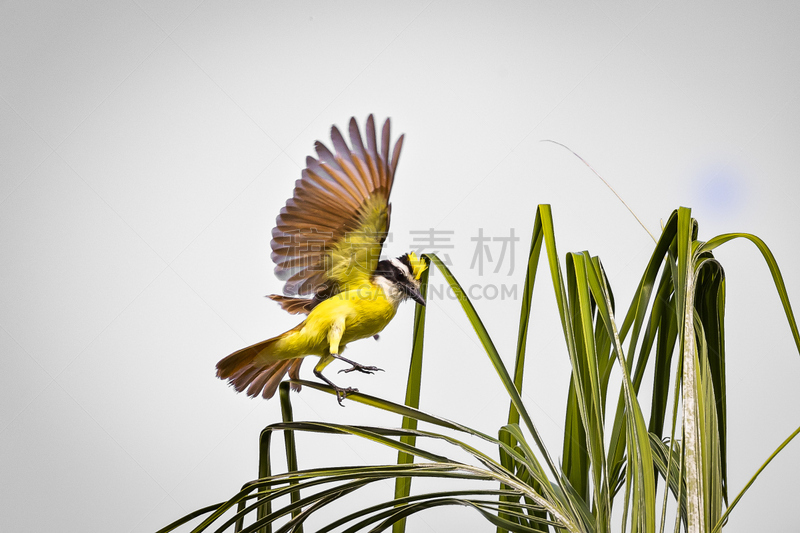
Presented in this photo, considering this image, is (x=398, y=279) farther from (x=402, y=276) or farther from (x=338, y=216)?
(x=338, y=216)

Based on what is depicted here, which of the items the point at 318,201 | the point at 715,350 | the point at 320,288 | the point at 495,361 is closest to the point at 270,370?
the point at 320,288

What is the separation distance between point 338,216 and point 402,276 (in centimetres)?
13

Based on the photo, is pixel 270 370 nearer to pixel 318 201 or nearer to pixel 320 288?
pixel 320 288

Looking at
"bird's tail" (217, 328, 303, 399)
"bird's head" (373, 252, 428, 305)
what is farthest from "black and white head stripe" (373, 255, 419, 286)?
"bird's tail" (217, 328, 303, 399)

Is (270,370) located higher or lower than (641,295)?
lower

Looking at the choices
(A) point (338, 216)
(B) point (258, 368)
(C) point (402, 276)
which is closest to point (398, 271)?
(C) point (402, 276)

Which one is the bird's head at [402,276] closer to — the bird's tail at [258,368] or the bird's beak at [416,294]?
the bird's beak at [416,294]

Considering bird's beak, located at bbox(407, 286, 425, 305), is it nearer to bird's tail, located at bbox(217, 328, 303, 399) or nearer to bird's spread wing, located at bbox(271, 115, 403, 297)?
bird's spread wing, located at bbox(271, 115, 403, 297)

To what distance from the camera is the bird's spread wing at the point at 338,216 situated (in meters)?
0.81

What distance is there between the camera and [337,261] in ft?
3.04

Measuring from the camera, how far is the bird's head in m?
0.90

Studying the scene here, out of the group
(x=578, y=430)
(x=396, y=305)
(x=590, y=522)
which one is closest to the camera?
(x=590, y=522)

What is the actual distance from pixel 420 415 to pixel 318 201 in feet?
1.12

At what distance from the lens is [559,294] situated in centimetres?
70
